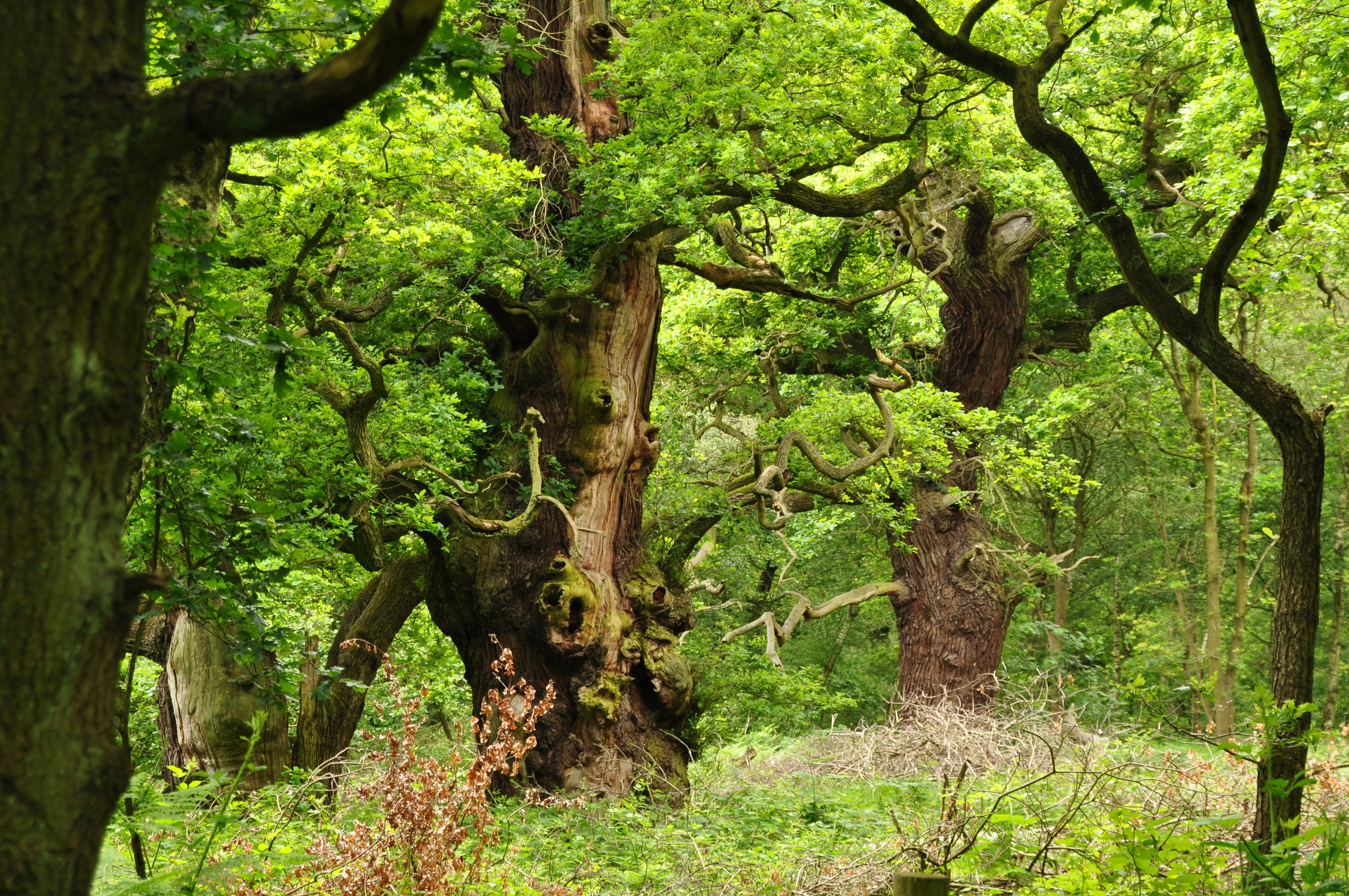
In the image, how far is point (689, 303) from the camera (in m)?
13.2

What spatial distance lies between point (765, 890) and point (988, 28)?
793 cm

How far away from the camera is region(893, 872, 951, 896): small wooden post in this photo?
338cm

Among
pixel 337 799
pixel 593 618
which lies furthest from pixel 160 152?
pixel 593 618

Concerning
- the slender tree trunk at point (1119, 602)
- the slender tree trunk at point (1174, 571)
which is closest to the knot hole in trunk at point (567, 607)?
the slender tree trunk at point (1174, 571)

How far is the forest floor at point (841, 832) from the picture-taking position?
11.9ft

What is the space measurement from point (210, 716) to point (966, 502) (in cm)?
949

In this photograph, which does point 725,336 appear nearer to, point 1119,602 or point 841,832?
point 841,832

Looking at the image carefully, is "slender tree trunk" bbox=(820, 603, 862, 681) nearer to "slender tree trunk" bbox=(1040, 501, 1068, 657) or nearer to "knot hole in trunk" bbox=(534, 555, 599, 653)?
"slender tree trunk" bbox=(1040, 501, 1068, 657)

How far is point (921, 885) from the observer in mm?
3410

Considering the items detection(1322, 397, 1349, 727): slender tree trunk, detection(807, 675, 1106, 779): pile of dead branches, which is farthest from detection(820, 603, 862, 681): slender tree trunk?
detection(807, 675, 1106, 779): pile of dead branches

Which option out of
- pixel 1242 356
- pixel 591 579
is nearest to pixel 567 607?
pixel 591 579

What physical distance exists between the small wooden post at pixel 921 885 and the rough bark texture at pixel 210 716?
789cm

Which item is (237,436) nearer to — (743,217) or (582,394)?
(582,394)

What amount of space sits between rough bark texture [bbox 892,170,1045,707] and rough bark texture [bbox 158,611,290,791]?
325 inches
